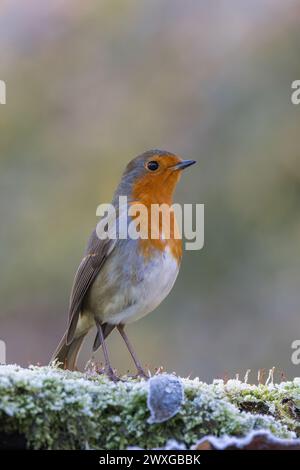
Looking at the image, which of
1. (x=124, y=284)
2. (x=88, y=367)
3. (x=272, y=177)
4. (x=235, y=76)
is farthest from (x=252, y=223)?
(x=88, y=367)

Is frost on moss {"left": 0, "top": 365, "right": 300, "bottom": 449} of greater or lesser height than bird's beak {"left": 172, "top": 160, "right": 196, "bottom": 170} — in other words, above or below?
below

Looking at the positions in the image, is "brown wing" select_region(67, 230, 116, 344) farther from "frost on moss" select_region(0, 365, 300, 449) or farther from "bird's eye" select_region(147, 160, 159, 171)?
"frost on moss" select_region(0, 365, 300, 449)

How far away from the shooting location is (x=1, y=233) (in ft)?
24.5

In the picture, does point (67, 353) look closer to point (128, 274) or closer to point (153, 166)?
point (128, 274)

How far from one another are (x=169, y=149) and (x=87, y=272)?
3772 mm

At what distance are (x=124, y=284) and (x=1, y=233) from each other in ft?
11.4

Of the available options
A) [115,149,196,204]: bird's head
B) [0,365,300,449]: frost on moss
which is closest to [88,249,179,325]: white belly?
[115,149,196,204]: bird's head

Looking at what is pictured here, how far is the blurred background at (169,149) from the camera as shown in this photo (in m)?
7.26

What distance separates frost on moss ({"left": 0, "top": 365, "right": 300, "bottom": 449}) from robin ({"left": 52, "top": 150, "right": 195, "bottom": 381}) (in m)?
1.34

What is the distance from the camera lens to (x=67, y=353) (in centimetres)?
445

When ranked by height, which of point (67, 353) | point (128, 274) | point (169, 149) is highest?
point (169, 149)

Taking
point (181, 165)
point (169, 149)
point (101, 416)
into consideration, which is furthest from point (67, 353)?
point (169, 149)

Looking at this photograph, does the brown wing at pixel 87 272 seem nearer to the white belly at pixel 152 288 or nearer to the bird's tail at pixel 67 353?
the bird's tail at pixel 67 353

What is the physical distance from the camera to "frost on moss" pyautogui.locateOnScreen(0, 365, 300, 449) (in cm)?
242
